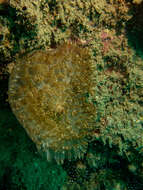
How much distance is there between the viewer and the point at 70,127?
7.64 ft

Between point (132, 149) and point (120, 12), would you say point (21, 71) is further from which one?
point (132, 149)

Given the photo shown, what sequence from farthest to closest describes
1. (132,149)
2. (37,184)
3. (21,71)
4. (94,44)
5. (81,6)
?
(37,184), (132,149), (94,44), (81,6), (21,71)

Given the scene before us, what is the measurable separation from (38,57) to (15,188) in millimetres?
3291

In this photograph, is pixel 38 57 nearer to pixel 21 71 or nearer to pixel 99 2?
pixel 21 71

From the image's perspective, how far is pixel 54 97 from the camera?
2.22 metres

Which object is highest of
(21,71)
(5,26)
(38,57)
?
(5,26)

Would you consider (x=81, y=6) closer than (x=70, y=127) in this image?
No

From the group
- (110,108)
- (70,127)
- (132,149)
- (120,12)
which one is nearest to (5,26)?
(70,127)

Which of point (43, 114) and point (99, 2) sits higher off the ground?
point (99, 2)

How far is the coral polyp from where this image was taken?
2117mm

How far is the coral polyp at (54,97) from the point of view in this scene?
2.12m

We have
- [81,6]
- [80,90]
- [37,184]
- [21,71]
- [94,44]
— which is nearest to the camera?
[21,71]

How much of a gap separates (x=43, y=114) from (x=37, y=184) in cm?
256

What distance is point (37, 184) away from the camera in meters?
4.00
